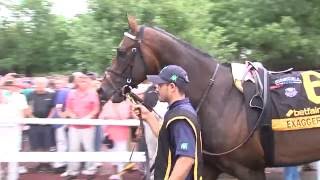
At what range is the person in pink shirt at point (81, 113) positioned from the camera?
8727mm

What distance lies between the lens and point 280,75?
5367 millimetres

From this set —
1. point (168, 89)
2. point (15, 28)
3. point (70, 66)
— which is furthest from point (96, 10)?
point (15, 28)

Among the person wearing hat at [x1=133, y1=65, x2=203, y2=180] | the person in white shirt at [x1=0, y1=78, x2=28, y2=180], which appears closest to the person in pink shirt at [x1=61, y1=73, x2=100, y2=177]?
the person in white shirt at [x1=0, y1=78, x2=28, y2=180]

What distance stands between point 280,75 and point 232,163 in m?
0.92

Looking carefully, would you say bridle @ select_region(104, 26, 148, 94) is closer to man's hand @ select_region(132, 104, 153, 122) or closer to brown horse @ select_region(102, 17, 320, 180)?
brown horse @ select_region(102, 17, 320, 180)

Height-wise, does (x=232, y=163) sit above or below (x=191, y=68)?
below

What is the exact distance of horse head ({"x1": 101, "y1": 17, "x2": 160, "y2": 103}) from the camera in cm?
529

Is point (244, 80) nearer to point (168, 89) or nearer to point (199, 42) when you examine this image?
point (168, 89)

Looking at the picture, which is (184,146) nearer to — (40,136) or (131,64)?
(131,64)

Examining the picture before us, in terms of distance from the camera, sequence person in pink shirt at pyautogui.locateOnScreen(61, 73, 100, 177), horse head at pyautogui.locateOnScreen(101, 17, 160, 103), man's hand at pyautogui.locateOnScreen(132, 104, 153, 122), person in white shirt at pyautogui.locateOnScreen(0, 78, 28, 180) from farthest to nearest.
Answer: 1. person in pink shirt at pyautogui.locateOnScreen(61, 73, 100, 177)
2. person in white shirt at pyautogui.locateOnScreen(0, 78, 28, 180)
3. horse head at pyautogui.locateOnScreen(101, 17, 160, 103)
4. man's hand at pyautogui.locateOnScreen(132, 104, 153, 122)

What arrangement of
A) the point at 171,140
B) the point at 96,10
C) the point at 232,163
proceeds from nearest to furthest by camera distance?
1. the point at 171,140
2. the point at 232,163
3. the point at 96,10

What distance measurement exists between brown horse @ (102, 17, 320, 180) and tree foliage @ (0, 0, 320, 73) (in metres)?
4.77

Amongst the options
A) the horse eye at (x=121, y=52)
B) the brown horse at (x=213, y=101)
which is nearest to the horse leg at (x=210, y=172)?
the brown horse at (x=213, y=101)

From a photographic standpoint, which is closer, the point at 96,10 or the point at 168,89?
the point at 168,89
